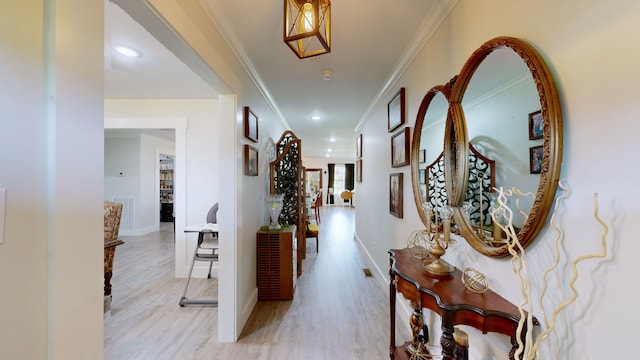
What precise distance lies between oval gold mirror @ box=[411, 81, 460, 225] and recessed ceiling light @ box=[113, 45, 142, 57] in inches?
99.2

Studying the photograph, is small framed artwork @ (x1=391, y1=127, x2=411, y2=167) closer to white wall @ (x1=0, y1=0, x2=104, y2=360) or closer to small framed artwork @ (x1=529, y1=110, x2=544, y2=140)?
small framed artwork @ (x1=529, y1=110, x2=544, y2=140)

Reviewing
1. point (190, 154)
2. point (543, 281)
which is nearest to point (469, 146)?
point (543, 281)

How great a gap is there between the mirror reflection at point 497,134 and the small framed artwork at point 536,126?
2 cm

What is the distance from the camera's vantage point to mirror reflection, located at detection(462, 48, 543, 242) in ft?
3.50

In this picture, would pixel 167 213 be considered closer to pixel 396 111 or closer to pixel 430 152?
pixel 396 111

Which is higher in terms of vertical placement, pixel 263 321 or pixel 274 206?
pixel 274 206

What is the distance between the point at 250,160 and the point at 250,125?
0.35m

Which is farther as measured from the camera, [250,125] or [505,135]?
[250,125]

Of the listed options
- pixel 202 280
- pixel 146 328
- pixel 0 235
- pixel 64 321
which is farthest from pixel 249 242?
pixel 0 235

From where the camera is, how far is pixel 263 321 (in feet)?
8.41

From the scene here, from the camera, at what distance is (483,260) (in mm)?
1372

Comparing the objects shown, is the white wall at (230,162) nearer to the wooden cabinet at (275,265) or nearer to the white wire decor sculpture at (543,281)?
the wooden cabinet at (275,265)

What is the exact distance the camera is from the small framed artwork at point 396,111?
2.53m

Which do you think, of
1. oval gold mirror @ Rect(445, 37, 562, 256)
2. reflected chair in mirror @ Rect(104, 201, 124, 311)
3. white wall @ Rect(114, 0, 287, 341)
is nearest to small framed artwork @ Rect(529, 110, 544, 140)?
oval gold mirror @ Rect(445, 37, 562, 256)
